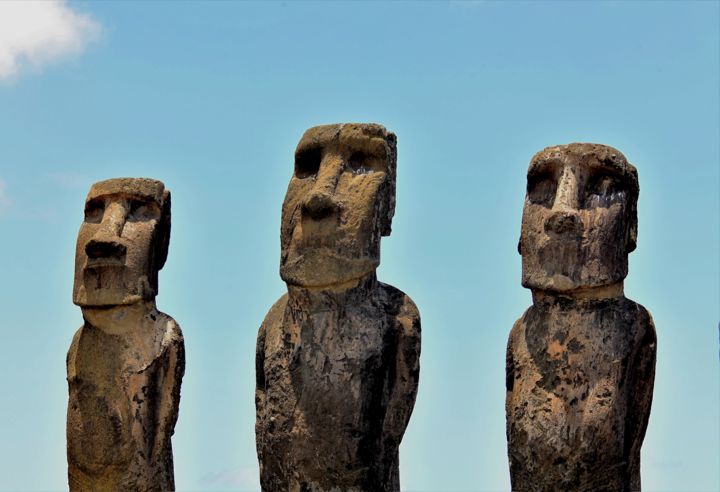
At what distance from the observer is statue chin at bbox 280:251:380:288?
11.9 metres

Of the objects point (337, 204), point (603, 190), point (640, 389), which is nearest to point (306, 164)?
point (337, 204)

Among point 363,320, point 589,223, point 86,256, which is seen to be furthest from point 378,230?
point 86,256

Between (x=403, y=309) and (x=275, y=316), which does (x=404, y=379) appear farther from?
(x=275, y=316)

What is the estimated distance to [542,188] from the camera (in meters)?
12.2

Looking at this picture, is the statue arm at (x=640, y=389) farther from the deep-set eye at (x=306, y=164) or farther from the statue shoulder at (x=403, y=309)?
the deep-set eye at (x=306, y=164)

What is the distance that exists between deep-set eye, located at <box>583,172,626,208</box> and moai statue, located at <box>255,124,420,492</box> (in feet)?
4.60

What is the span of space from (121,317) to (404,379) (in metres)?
2.34

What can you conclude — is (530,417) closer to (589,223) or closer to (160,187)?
Answer: (589,223)

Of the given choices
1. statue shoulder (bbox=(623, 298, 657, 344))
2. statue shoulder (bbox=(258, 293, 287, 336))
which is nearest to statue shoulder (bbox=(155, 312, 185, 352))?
statue shoulder (bbox=(258, 293, 287, 336))

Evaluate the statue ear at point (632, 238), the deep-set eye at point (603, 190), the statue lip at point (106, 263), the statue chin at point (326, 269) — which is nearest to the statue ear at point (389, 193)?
the statue chin at point (326, 269)

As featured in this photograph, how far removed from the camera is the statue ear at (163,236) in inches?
518

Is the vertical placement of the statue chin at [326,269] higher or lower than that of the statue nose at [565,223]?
lower

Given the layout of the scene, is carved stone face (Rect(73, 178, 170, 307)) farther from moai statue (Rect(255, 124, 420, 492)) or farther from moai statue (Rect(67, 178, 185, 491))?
moai statue (Rect(255, 124, 420, 492))

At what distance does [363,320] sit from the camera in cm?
1191
